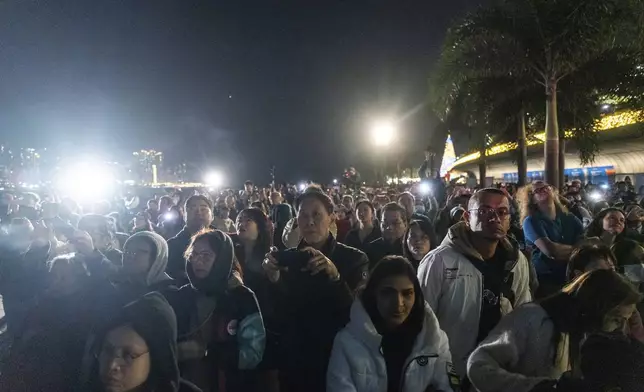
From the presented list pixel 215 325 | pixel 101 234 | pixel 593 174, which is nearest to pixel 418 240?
pixel 215 325

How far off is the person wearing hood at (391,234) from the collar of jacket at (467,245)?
2.36 meters

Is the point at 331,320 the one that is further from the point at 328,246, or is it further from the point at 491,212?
the point at 491,212

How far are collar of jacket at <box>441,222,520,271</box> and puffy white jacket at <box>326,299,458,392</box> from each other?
836 mm

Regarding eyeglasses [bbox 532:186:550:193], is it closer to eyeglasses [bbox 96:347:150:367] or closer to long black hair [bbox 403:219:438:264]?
long black hair [bbox 403:219:438:264]

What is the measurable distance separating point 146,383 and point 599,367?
1.91 metres

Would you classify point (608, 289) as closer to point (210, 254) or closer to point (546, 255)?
point (210, 254)

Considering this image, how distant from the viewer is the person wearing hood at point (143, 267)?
3.92 m

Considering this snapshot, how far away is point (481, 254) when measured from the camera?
3.77 m

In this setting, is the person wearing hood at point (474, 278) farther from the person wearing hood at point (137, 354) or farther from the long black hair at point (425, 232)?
the person wearing hood at point (137, 354)

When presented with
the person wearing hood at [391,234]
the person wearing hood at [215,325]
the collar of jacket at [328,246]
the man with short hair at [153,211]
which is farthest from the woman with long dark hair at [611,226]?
the man with short hair at [153,211]

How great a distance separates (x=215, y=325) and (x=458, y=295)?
1.62 metres

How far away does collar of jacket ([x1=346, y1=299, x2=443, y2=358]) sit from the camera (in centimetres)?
290

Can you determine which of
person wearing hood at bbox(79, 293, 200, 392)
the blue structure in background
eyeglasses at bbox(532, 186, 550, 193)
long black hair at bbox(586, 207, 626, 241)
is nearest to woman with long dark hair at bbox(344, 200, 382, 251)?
eyeglasses at bbox(532, 186, 550, 193)

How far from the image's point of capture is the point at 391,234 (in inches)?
246
